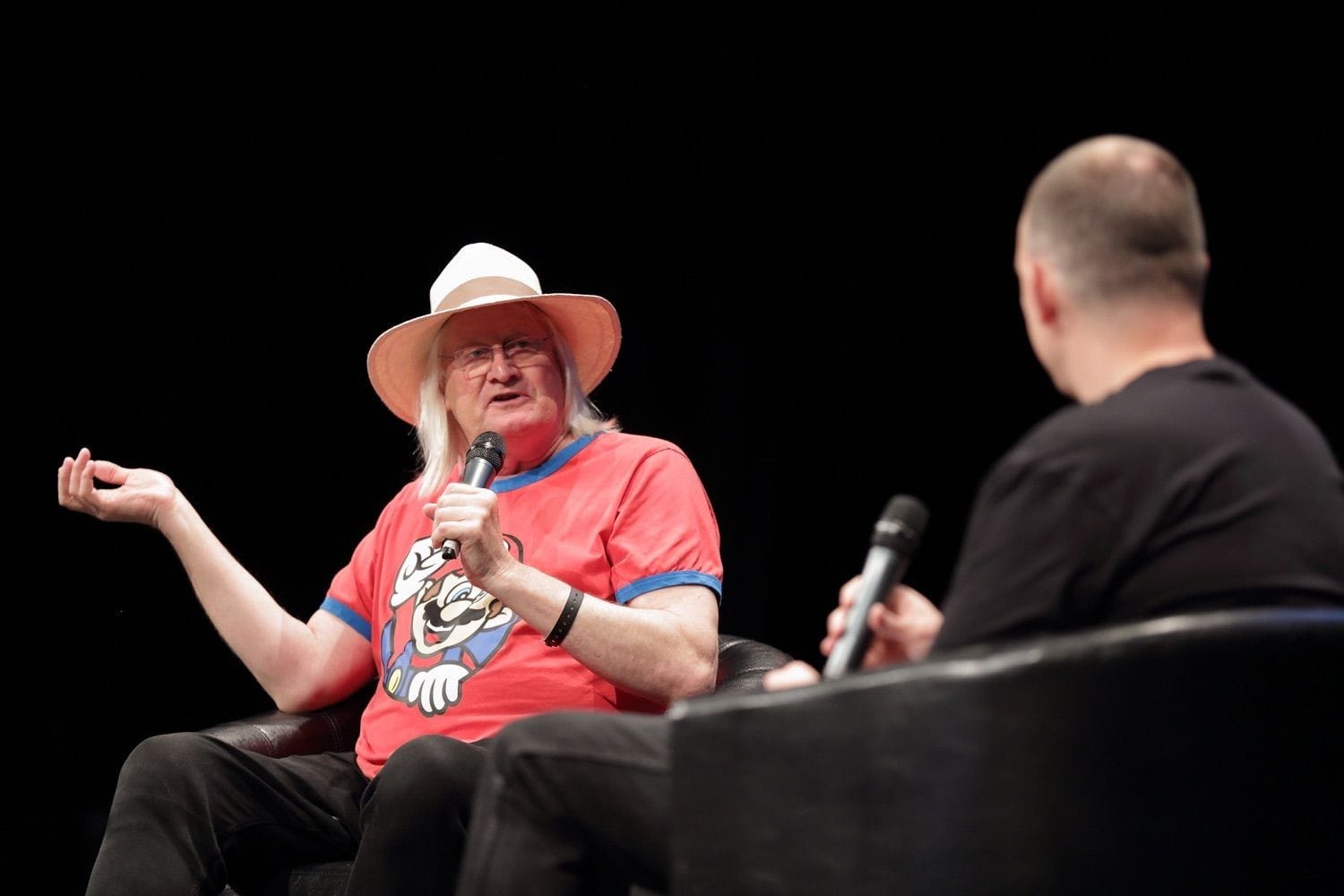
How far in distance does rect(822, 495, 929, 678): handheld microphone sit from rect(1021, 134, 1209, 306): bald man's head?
0.24 meters

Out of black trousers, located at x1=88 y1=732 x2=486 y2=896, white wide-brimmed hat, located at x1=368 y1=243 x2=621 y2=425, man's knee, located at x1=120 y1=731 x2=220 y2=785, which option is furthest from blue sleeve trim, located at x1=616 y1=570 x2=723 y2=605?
man's knee, located at x1=120 y1=731 x2=220 y2=785

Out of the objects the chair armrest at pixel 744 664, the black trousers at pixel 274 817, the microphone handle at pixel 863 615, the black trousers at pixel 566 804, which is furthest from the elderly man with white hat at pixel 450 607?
the microphone handle at pixel 863 615

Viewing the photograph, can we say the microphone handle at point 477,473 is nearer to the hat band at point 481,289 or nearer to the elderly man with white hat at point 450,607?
the elderly man with white hat at point 450,607

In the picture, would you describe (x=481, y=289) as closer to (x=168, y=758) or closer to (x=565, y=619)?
(x=565, y=619)

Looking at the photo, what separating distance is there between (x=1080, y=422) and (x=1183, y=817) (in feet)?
0.96

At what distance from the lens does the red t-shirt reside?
1.90 metres

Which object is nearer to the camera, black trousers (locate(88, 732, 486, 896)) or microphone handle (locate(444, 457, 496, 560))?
black trousers (locate(88, 732, 486, 896))

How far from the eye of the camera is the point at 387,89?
3139mm

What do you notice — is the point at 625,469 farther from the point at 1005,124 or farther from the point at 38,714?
the point at 38,714

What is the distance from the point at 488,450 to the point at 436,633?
11.9 inches

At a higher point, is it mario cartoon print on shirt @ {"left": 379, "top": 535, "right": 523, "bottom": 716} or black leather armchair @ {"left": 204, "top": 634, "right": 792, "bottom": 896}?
mario cartoon print on shirt @ {"left": 379, "top": 535, "right": 523, "bottom": 716}

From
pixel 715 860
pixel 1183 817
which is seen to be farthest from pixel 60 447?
pixel 1183 817

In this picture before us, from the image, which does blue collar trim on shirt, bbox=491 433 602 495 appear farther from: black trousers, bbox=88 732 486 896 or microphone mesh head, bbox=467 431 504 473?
black trousers, bbox=88 732 486 896

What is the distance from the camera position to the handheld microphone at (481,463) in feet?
6.02
